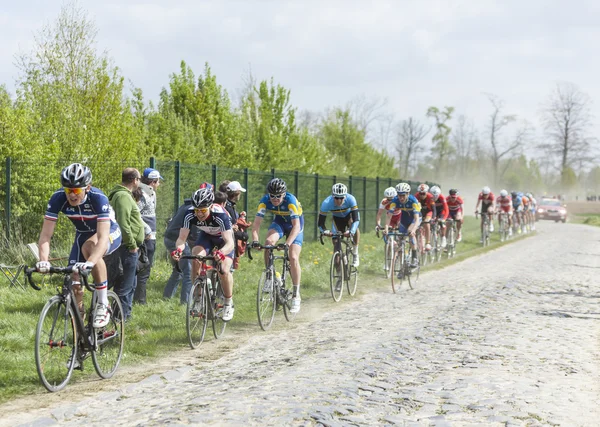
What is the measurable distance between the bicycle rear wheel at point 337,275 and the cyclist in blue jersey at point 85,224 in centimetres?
649

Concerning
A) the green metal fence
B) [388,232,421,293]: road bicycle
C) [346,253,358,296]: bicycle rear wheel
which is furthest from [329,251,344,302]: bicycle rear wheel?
Result: the green metal fence

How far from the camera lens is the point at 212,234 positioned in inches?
361

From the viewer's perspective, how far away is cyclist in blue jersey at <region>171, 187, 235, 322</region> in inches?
340

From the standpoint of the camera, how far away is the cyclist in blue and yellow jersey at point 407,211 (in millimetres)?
15539

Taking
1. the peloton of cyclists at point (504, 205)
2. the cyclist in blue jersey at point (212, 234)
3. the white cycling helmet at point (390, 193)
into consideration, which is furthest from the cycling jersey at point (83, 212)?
the peloton of cyclists at point (504, 205)

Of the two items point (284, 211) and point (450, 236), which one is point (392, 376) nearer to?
point (284, 211)

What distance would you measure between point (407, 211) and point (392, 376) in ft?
31.3

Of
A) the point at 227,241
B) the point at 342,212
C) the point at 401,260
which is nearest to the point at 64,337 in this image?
the point at 227,241

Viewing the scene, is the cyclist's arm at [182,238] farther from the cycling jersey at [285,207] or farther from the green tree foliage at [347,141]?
the green tree foliage at [347,141]

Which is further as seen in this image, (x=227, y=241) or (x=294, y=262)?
(x=294, y=262)

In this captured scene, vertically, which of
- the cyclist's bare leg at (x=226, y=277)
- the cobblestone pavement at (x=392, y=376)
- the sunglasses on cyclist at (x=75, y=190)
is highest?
the sunglasses on cyclist at (x=75, y=190)

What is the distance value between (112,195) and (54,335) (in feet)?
9.22

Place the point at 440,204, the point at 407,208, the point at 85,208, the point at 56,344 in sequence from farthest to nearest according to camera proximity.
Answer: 1. the point at 440,204
2. the point at 407,208
3. the point at 85,208
4. the point at 56,344

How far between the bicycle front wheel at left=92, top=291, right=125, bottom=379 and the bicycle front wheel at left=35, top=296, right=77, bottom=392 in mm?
303
